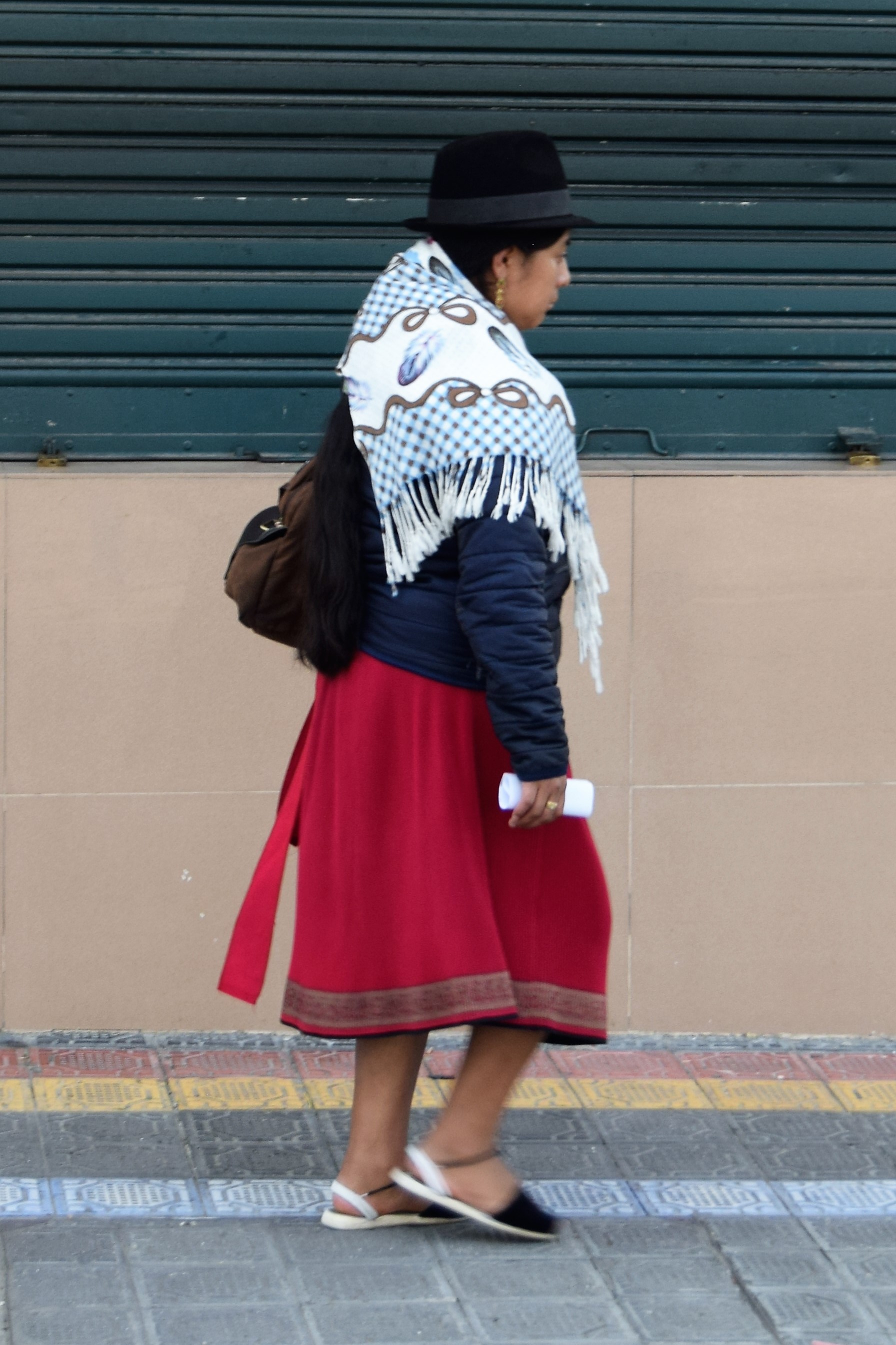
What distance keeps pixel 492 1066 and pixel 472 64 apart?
251 centimetres

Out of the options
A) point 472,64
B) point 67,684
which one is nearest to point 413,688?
point 67,684

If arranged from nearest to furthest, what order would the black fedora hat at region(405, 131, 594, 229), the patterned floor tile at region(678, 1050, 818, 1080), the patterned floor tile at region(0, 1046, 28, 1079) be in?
the black fedora hat at region(405, 131, 594, 229), the patterned floor tile at region(0, 1046, 28, 1079), the patterned floor tile at region(678, 1050, 818, 1080)

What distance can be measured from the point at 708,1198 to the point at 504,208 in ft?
6.24

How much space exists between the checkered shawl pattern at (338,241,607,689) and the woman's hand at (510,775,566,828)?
1.34 feet

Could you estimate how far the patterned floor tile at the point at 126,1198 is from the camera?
354 centimetres

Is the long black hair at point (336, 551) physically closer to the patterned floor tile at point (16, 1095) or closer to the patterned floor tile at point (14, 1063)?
the patterned floor tile at point (16, 1095)

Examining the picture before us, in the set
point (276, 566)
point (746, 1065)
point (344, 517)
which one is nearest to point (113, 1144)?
point (276, 566)

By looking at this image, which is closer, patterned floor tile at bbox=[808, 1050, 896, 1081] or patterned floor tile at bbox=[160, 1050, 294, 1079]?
patterned floor tile at bbox=[160, 1050, 294, 1079]

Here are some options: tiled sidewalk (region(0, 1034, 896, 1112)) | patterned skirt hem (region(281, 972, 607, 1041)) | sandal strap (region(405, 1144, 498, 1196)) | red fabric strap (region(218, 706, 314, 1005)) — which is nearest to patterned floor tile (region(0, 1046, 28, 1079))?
tiled sidewalk (region(0, 1034, 896, 1112))

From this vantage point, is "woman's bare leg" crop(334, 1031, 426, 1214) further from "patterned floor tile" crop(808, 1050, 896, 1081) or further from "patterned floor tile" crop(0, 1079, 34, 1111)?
"patterned floor tile" crop(808, 1050, 896, 1081)

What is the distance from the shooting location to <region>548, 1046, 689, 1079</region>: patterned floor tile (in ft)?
14.5

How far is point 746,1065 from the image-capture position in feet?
14.9

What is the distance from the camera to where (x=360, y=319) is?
11.1ft

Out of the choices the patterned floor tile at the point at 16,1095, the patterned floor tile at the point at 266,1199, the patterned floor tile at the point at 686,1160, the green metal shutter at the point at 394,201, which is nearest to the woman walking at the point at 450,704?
the patterned floor tile at the point at 266,1199
